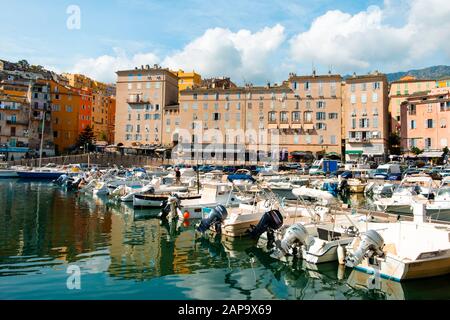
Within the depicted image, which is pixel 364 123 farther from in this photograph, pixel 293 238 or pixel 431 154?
pixel 293 238

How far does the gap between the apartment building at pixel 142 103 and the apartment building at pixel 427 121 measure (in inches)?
1706

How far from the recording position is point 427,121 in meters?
60.2

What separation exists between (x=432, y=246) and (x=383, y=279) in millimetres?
2234

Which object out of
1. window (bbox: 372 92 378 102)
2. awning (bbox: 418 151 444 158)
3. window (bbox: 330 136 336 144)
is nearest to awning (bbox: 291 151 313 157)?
window (bbox: 330 136 336 144)

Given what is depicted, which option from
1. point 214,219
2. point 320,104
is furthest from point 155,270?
point 320,104

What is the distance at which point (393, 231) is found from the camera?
13617 mm

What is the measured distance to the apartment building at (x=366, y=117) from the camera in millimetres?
62969

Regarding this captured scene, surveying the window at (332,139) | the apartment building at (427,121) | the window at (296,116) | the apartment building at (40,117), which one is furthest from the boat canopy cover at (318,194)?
the apartment building at (40,117)

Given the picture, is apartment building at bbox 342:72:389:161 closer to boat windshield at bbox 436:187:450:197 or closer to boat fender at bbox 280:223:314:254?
boat windshield at bbox 436:187:450:197

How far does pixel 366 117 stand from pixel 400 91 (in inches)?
656

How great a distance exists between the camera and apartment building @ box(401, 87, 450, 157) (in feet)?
191

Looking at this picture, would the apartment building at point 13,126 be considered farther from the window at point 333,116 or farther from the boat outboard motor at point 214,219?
the boat outboard motor at point 214,219

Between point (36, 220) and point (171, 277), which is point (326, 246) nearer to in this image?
point (171, 277)

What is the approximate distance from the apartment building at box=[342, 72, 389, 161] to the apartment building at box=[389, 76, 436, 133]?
297 inches
